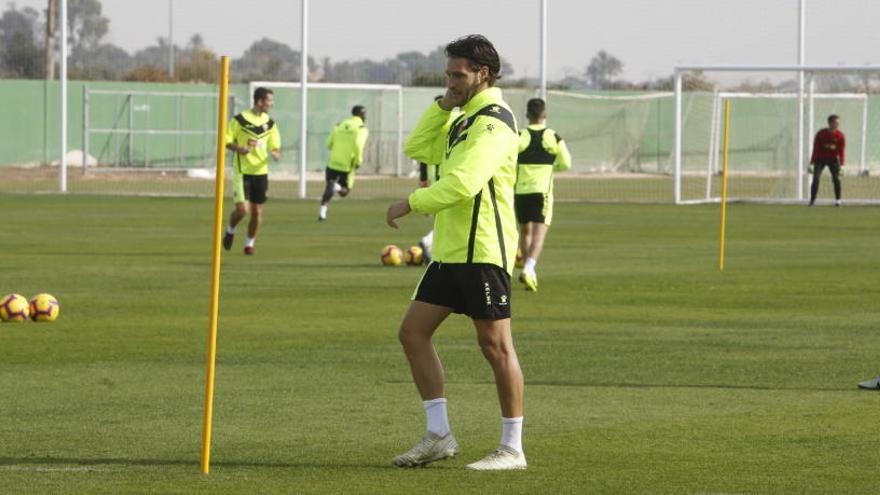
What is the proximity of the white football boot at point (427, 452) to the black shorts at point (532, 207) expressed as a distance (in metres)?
11.9

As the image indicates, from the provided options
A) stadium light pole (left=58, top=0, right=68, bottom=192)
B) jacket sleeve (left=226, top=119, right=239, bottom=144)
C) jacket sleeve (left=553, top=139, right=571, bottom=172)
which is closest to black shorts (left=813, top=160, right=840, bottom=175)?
stadium light pole (left=58, top=0, right=68, bottom=192)

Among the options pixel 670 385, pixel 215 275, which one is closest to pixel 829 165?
pixel 670 385

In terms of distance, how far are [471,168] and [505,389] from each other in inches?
43.4

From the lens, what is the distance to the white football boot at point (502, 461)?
8.67 m

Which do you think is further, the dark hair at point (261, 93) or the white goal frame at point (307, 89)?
the white goal frame at point (307, 89)

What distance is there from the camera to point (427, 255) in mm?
22203

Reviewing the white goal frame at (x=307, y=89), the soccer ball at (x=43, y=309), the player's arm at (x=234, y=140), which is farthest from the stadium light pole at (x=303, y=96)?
the soccer ball at (x=43, y=309)

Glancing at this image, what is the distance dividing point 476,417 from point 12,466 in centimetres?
293

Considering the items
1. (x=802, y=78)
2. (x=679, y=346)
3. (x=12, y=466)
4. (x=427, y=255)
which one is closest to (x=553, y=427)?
(x=12, y=466)

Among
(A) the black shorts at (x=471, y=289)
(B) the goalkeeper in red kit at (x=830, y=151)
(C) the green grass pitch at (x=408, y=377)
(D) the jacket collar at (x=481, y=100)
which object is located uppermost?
(D) the jacket collar at (x=481, y=100)

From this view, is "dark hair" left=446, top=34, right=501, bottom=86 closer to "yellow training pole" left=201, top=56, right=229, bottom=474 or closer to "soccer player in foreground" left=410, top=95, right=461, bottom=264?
"soccer player in foreground" left=410, top=95, right=461, bottom=264

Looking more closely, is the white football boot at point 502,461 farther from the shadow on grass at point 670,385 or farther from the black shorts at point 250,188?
the black shorts at point 250,188

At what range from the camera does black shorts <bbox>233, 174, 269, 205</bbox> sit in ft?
81.8

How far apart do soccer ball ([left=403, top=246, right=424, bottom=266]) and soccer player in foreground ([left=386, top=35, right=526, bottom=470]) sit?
44.7 ft
